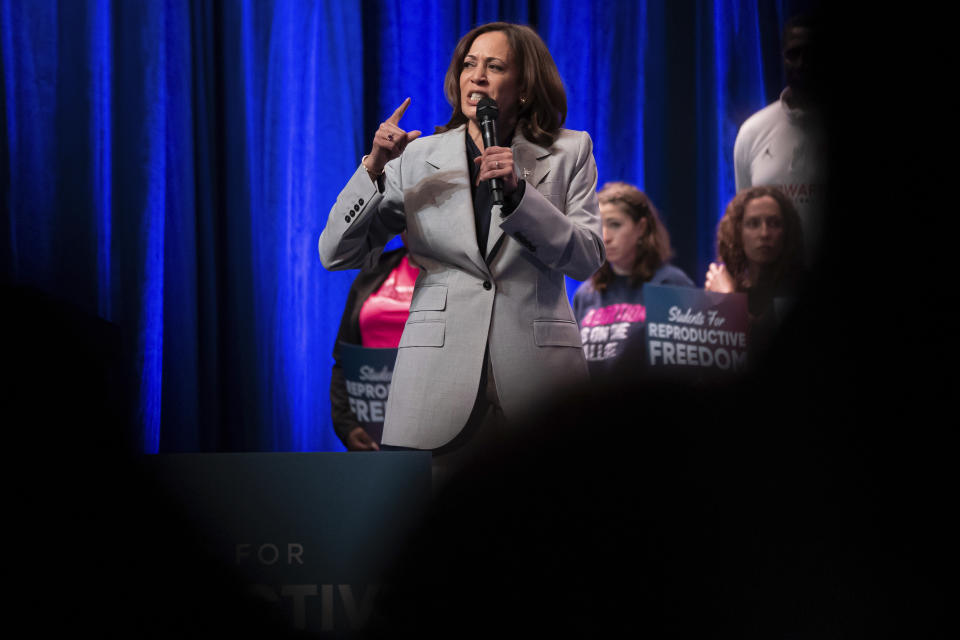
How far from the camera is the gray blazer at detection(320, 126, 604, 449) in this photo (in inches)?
61.4

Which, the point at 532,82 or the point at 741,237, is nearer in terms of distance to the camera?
the point at 532,82

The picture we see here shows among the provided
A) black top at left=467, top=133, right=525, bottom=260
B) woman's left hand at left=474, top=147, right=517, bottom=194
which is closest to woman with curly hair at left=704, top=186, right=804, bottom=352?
black top at left=467, top=133, right=525, bottom=260

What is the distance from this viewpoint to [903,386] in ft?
1.46

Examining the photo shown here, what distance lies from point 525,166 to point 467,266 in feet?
0.76

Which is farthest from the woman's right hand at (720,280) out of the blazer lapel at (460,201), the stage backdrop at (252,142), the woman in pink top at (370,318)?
the blazer lapel at (460,201)

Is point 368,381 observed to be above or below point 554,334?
below

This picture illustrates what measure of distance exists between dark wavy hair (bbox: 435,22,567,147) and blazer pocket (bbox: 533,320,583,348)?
1.15ft

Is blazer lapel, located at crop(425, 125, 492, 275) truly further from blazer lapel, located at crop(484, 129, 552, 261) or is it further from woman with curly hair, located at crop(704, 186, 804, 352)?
woman with curly hair, located at crop(704, 186, 804, 352)

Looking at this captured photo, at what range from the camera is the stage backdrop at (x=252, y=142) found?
3061 millimetres

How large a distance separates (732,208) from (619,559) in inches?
107

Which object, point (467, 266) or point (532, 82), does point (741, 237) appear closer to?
point (532, 82)

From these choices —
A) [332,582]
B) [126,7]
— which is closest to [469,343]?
[332,582]

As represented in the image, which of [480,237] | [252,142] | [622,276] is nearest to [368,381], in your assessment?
[622,276]

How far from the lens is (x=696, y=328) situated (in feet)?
8.21
